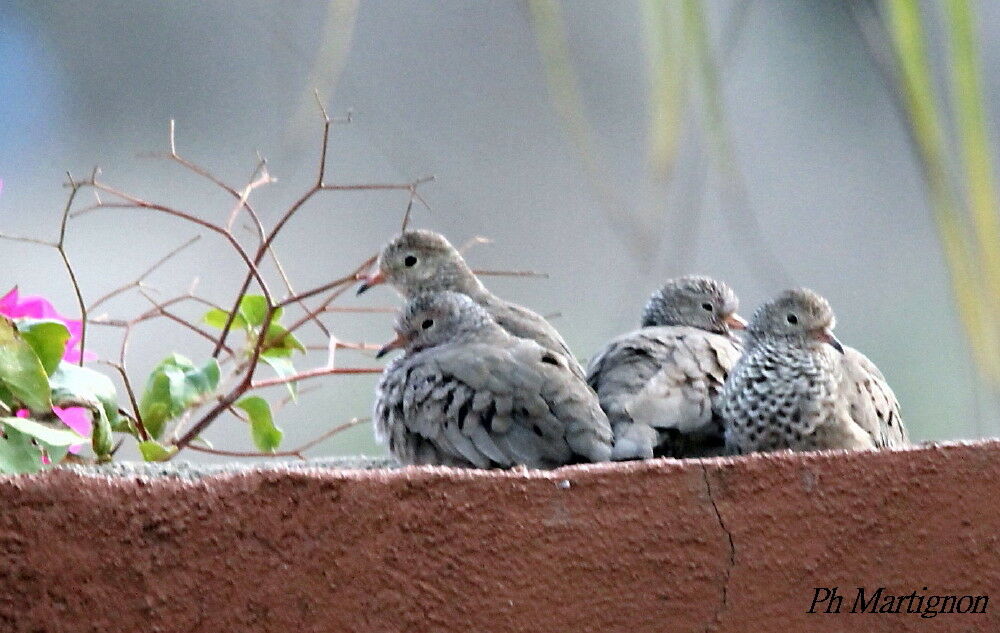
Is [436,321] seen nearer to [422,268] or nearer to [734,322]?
[422,268]

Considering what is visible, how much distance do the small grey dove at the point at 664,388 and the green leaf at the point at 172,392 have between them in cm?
50

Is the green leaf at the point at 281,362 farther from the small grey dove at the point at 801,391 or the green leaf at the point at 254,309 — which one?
the small grey dove at the point at 801,391

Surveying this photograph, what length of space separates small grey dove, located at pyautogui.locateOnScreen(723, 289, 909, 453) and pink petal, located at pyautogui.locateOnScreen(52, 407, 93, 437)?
767 millimetres

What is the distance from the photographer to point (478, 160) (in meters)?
2.23

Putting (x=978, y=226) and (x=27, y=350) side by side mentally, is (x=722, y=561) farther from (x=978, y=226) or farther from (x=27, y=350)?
(x=27, y=350)

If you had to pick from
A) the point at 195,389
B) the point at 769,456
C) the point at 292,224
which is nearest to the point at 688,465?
the point at 769,456

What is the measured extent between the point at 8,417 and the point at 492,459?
490mm

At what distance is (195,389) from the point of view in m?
1.51

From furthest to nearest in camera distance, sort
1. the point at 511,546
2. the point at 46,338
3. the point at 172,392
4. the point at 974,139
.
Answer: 1. the point at 172,392
2. the point at 46,338
3. the point at 511,546
4. the point at 974,139

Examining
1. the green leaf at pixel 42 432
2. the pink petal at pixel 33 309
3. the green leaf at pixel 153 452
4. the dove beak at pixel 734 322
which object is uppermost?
the pink petal at pixel 33 309

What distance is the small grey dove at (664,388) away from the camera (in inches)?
51.2

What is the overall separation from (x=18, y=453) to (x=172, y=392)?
15.0 inches

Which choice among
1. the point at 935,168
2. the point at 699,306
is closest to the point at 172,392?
the point at 699,306

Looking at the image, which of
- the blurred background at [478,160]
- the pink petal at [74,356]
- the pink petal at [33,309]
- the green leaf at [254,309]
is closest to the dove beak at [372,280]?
the green leaf at [254,309]
